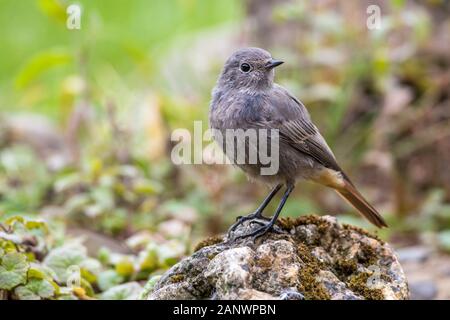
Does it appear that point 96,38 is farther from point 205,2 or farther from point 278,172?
point 205,2

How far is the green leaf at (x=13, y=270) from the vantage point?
12.3 feet

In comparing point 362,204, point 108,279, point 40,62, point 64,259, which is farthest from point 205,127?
point 64,259

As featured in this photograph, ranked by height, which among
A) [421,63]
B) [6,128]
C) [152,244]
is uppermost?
[421,63]

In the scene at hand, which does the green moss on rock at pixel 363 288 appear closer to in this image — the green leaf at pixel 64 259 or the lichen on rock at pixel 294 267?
the lichen on rock at pixel 294 267

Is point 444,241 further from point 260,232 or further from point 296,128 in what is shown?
point 260,232

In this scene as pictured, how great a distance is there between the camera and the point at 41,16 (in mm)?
11859

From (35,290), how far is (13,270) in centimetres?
16

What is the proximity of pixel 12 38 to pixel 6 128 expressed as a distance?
3.85m

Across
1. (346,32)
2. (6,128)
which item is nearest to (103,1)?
(6,128)

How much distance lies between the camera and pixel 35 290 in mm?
3762

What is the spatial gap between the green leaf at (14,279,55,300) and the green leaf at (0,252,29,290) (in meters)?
0.04

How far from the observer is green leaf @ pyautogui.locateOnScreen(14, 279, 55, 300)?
3.74 meters

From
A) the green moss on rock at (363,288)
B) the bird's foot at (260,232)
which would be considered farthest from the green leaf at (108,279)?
the green moss on rock at (363,288)

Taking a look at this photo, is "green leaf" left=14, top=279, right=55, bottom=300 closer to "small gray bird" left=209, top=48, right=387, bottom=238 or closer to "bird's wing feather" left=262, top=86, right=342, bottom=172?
"small gray bird" left=209, top=48, right=387, bottom=238
